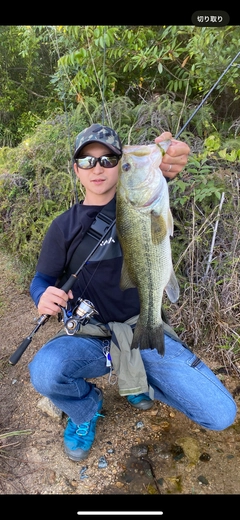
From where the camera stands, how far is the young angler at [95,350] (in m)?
2.16

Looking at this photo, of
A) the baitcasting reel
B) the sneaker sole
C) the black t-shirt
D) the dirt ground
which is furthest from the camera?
the sneaker sole

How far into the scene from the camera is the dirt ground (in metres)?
2.05

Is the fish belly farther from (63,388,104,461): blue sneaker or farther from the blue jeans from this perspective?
(63,388,104,461): blue sneaker

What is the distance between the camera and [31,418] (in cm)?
260

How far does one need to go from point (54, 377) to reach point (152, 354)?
64 centimetres

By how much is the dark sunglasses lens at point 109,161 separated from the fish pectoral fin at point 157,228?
614 millimetres

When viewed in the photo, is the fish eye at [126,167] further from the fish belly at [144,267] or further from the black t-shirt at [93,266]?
the black t-shirt at [93,266]

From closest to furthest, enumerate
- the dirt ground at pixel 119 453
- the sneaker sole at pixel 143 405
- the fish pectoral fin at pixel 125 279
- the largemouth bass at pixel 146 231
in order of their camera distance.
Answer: the largemouth bass at pixel 146 231
the fish pectoral fin at pixel 125 279
the dirt ground at pixel 119 453
the sneaker sole at pixel 143 405

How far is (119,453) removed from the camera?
2.27 metres

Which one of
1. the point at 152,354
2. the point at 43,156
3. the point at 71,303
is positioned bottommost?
the point at 152,354

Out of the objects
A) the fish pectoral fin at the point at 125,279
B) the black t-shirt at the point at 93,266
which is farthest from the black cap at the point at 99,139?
the fish pectoral fin at the point at 125,279

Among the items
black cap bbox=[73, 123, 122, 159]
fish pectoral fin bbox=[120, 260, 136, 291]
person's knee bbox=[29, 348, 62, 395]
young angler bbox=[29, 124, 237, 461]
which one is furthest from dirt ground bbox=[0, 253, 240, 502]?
black cap bbox=[73, 123, 122, 159]
